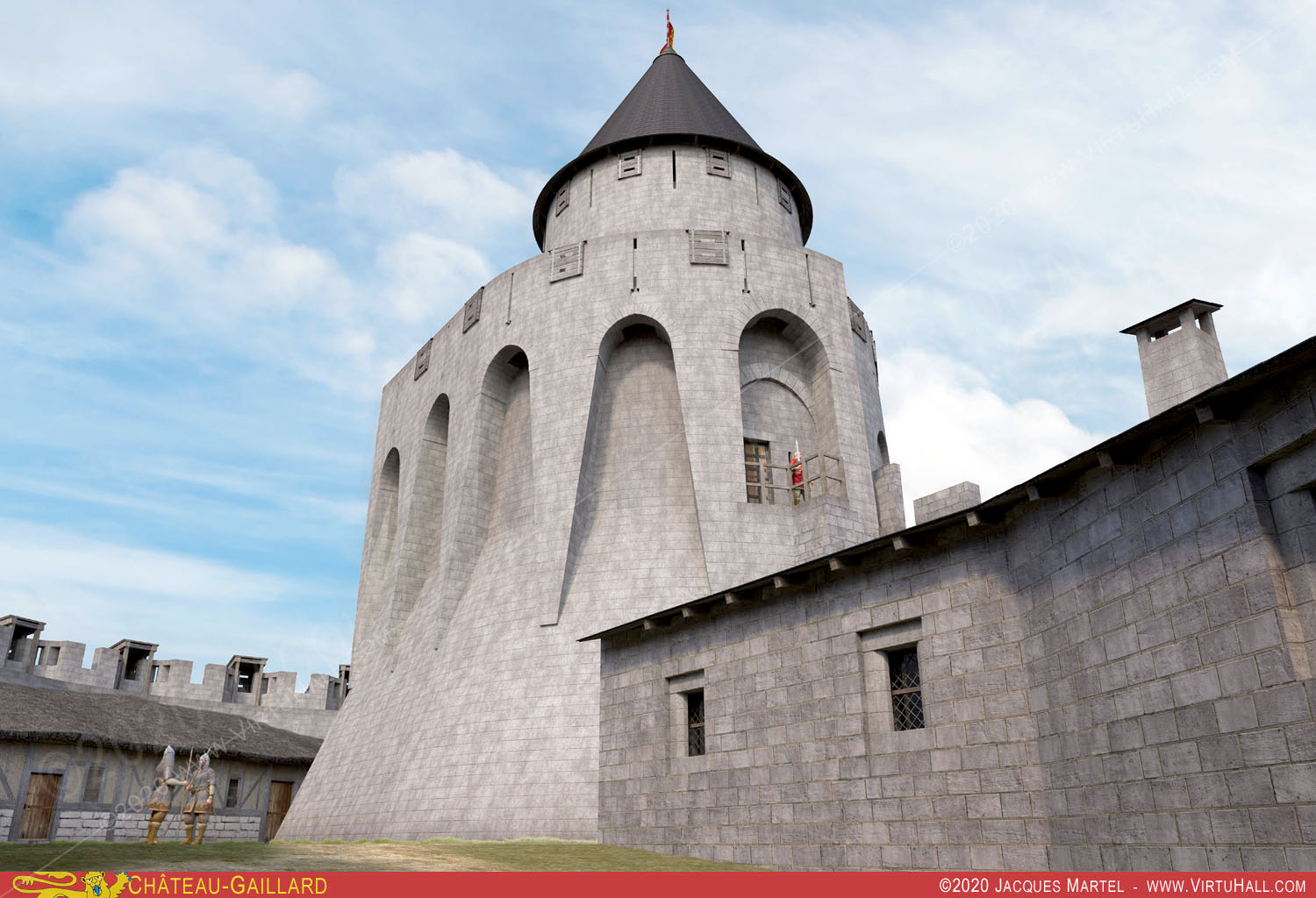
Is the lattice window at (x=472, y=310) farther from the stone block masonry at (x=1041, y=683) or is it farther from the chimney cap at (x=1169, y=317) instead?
the chimney cap at (x=1169, y=317)

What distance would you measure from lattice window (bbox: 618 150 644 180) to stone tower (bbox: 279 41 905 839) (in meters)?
0.10

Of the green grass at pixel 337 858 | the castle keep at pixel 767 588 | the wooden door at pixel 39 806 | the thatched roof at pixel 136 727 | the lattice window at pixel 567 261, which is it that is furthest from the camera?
the thatched roof at pixel 136 727

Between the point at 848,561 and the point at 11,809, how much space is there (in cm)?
2678

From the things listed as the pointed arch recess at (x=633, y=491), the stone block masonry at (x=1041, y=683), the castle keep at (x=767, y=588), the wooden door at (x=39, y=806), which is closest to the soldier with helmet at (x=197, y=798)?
the castle keep at (x=767, y=588)

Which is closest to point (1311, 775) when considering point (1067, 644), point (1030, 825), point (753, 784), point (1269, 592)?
point (1269, 592)

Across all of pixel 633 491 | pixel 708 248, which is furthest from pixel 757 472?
pixel 708 248

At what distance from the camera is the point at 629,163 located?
30.4m

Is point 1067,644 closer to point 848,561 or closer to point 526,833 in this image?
point 848,561

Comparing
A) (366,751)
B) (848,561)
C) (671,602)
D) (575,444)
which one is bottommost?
(366,751)

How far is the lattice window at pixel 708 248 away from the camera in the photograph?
26125mm

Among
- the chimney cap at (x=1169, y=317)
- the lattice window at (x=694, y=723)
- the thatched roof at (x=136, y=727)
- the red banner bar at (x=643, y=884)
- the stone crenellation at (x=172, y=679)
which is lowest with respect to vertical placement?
the red banner bar at (x=643, y=884)

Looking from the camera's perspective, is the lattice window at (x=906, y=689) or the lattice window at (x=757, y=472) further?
the lattice window at (x=757, y=472)

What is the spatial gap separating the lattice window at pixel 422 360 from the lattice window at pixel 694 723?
18901mm

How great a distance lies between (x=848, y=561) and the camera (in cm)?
1325
